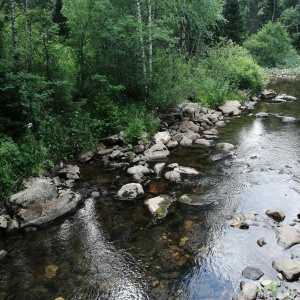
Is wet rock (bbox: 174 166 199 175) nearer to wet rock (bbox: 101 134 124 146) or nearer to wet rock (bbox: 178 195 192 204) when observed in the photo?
wet rock (bbox: 178 195 192 204)

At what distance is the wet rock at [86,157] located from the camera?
38.1ft

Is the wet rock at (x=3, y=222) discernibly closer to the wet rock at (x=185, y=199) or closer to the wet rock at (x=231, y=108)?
the wet rock at (x=185, y=199)

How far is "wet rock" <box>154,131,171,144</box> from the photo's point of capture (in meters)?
13.5

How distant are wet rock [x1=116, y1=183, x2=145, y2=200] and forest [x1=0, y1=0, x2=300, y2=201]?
108 inches

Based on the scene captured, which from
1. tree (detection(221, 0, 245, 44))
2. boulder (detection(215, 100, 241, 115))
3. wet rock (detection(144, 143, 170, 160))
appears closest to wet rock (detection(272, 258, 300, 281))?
wet rock (detection(144, 143, 170, 160))

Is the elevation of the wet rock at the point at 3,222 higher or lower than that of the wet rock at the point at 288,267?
higher

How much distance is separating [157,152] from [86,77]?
4913mm

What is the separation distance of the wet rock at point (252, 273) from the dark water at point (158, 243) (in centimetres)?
12

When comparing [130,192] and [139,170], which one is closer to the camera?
[130,192]

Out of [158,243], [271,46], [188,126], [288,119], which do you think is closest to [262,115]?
[288,119]

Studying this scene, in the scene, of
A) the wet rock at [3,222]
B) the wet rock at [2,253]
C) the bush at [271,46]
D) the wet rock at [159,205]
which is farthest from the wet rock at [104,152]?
the bush at [271,46]

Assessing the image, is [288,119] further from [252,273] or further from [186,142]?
[252,273]

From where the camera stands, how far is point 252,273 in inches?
238

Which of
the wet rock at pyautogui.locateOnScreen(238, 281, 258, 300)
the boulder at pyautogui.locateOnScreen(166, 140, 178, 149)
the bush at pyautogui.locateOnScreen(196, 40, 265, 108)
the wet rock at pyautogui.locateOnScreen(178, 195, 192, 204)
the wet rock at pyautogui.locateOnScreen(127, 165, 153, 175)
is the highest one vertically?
the bush at pyautogui.locateOnScreen(196, 40, 265, 108)
